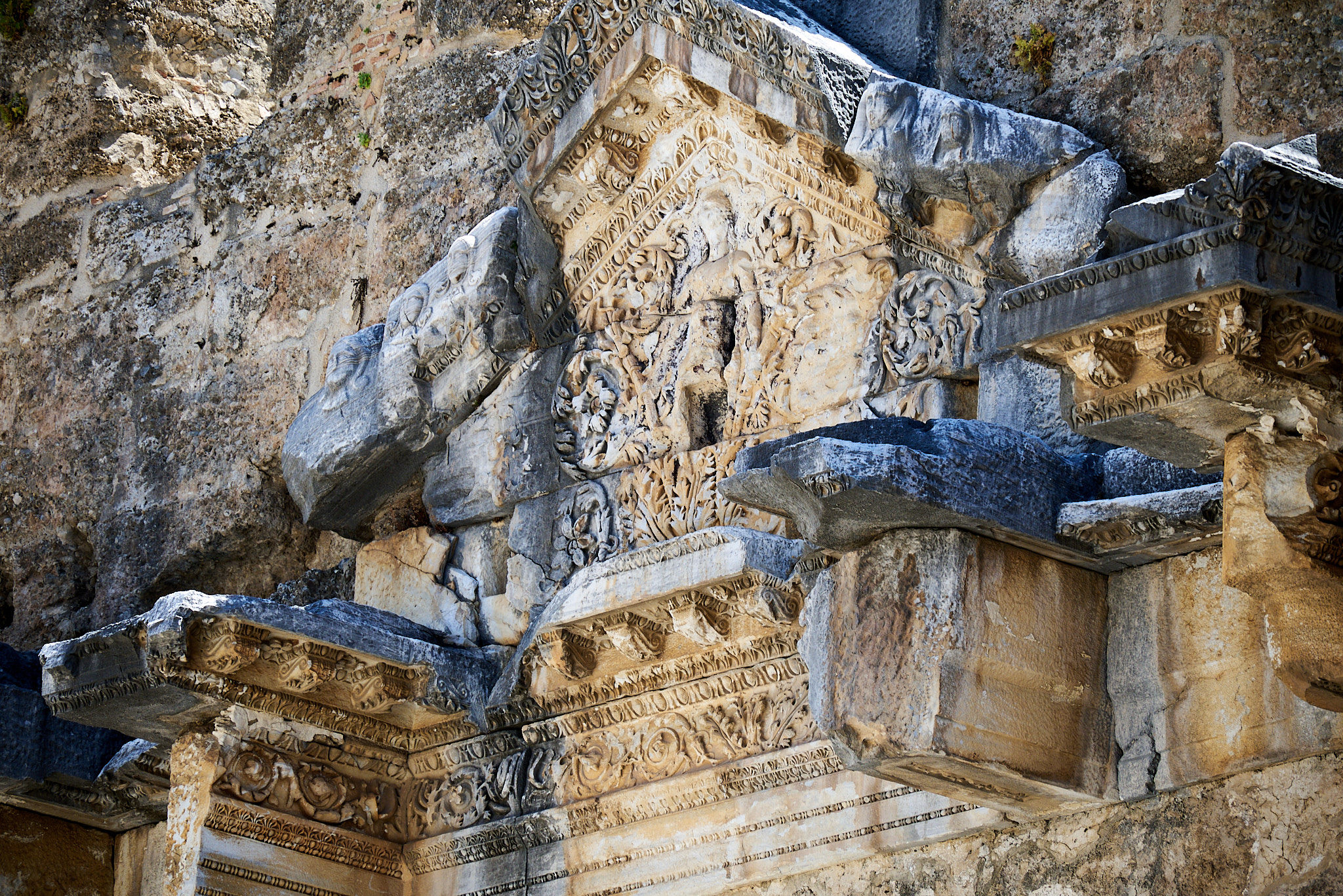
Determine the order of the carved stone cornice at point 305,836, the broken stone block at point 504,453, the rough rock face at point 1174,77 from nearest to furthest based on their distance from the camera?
the rough rock face at point 1174,77 < the carved stone cornice at point 305,836 < the broken stone block at point 504,453

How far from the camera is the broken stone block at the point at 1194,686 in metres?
3.93

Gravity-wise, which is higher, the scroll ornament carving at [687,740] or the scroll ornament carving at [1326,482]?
the scroll ornament carving at [687,740]

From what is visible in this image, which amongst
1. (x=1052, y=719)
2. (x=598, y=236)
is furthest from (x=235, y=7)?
(x=1052, y=719)

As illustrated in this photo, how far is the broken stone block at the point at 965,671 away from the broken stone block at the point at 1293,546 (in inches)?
22.1

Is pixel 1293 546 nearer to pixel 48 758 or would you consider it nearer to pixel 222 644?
pixel 222 644

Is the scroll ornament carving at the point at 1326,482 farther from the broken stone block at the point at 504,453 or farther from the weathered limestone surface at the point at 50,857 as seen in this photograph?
the weathered limestone surface at the point at 50,857

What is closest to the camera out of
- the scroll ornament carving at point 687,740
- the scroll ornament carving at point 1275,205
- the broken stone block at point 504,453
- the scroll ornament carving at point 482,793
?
the scroll ornament carving at point 1275,205

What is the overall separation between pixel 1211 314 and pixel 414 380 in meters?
2.92

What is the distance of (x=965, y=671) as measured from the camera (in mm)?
3975

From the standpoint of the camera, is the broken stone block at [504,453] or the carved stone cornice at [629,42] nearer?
the carved stone cornice at [629,42]

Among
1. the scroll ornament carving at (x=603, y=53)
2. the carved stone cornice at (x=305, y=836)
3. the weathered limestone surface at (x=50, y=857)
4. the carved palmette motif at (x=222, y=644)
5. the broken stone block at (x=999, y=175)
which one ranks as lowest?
the carved stone cornice at (x=305, y=836)

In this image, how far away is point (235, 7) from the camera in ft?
24.6

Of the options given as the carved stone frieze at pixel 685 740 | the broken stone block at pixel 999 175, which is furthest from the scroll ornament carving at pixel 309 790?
the broken stone block at pixel 999 175

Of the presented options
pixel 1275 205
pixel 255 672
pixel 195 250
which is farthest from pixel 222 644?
pixel 1275 205
